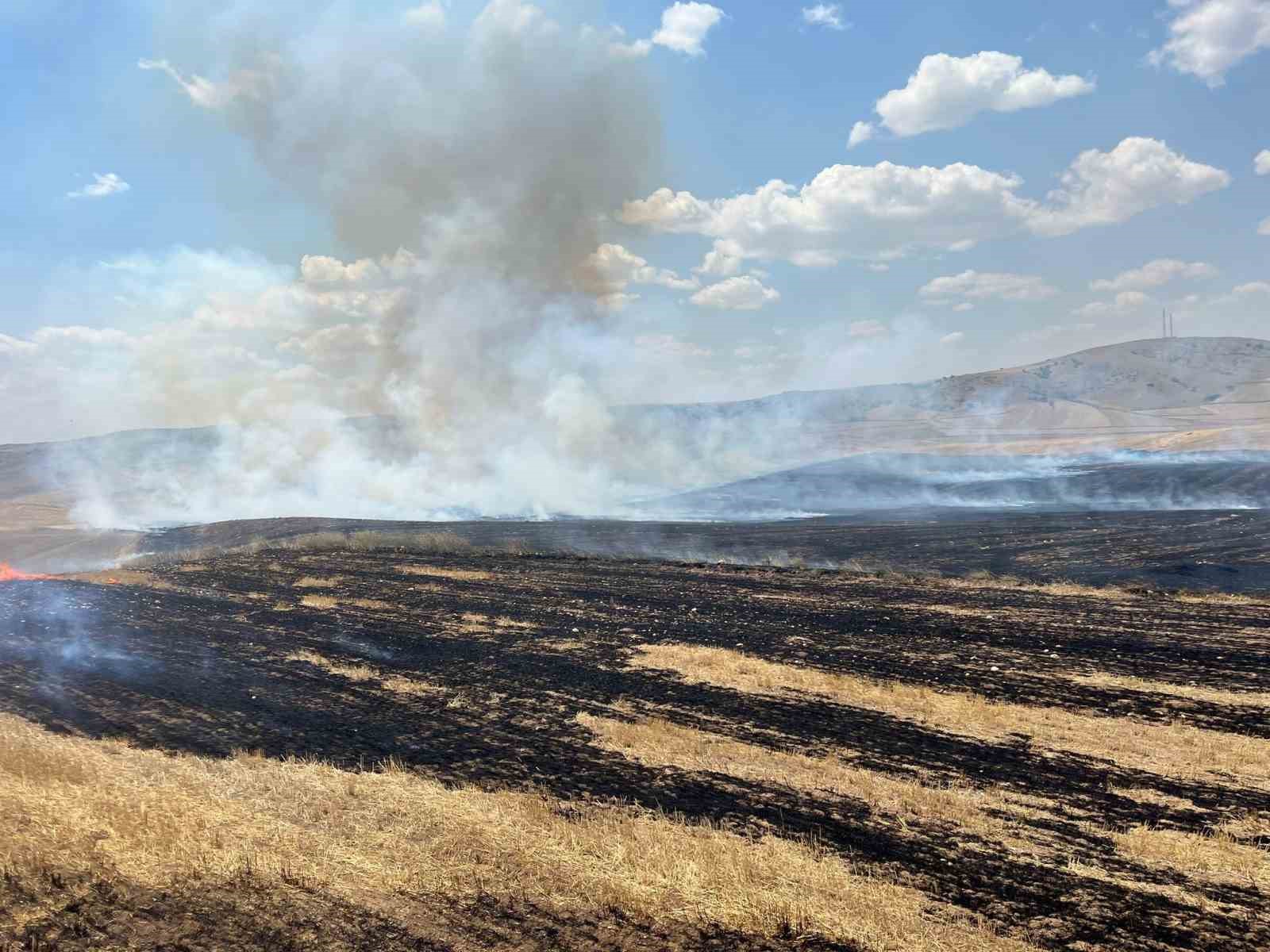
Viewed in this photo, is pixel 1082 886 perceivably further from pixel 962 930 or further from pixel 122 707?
pixel 122 707

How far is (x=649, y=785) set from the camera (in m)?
9.96

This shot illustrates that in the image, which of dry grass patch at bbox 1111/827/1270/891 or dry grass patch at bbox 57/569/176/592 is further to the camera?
dry grass patch at bbox 57/569/176/592

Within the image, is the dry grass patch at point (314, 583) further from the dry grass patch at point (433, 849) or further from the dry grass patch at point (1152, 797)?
the dry grass patch at point (1152, 797)

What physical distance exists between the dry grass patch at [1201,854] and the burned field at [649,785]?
0.12ft

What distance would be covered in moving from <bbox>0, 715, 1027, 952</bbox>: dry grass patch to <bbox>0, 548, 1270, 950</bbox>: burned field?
4cm

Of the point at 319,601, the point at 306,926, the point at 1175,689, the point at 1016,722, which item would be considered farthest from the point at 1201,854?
the point at 319,601

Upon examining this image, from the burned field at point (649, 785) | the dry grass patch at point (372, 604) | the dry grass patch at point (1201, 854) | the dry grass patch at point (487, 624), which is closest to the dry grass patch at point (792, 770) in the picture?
the burned field at point (649, 785)

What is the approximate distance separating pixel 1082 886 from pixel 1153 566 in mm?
23999

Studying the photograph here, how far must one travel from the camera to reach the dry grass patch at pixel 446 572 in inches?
1203

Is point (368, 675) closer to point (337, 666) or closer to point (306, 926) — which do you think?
point (337, 666)

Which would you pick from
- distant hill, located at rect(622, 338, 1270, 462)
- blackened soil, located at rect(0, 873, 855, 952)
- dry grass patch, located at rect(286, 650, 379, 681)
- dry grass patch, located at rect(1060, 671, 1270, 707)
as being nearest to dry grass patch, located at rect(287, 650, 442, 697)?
dry grass patch, located at rect(286, 650, 379, 681)

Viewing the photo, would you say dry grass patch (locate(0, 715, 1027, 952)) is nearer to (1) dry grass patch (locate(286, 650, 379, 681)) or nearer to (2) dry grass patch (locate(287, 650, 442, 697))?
(2) dry grass patch (locate(287, 650, 442, 697))

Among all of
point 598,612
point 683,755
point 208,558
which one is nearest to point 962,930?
point 683,755

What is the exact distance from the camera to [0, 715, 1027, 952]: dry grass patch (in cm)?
695
